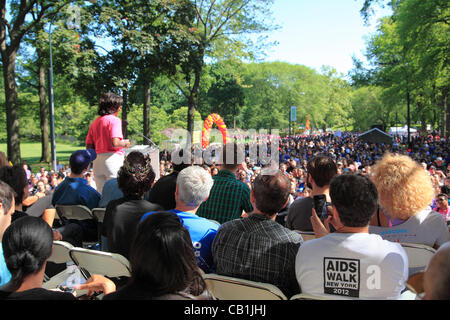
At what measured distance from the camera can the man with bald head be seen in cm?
124

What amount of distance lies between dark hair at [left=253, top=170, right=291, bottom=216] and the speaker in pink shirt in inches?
104

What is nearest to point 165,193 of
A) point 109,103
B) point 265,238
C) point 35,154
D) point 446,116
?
point 109,103

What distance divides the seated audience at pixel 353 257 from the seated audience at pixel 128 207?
1.36m

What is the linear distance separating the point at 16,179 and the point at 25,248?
2029mm

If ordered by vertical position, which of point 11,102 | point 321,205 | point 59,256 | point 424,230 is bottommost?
point 59,256

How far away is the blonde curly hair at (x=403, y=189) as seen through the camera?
9.10 feet

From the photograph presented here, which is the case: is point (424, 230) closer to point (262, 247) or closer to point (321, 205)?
point (321, 205)

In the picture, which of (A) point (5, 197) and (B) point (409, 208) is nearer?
(A) point (5, 197)

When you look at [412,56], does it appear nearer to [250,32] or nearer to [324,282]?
[250,32]

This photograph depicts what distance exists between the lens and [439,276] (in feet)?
4.10

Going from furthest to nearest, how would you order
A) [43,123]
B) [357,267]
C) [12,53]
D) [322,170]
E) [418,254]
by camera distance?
[43,123]
[12,53]
[322,170]
[418,254]
[357,267]

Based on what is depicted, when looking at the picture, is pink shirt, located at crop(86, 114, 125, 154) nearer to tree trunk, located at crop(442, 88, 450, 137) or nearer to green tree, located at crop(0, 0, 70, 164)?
green tree, located at crop(0, 0, 70, 164)

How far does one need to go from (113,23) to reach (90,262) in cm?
2015
